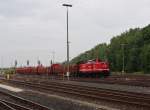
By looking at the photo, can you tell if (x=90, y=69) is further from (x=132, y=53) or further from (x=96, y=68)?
(x=132, y=53)

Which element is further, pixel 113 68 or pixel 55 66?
pixel 113 68

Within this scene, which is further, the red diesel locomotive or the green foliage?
the green foliage

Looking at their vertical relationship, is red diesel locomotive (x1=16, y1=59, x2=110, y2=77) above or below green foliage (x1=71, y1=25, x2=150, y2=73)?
below

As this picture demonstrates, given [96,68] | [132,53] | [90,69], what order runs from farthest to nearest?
[132,53] < [90,69] < [96,68]

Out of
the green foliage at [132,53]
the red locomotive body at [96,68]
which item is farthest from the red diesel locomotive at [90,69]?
the green foliage at [132,53]

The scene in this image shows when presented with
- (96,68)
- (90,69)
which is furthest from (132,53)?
(96,68)

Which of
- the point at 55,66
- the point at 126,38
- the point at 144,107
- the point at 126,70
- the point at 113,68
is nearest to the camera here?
the point at 144,107

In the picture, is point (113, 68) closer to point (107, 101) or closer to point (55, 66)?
point (55, 66)

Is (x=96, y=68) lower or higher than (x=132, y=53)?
lower

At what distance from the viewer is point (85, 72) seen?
Answer: 52281 millimetres

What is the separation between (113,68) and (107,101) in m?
80.7

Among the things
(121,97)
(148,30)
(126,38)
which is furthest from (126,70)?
(121,97)

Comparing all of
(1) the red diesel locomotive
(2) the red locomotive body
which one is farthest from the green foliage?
(2) the red locomotive body

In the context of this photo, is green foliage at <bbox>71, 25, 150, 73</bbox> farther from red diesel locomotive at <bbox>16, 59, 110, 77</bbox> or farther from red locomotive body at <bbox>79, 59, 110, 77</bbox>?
red locomotive body at <bbox>79, 59, 110, 77</bbox>
